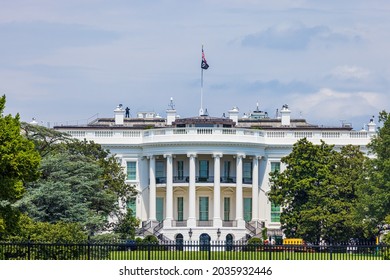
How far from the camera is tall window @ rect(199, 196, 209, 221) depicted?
126938 mm

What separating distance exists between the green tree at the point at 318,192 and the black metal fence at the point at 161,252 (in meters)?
33.0

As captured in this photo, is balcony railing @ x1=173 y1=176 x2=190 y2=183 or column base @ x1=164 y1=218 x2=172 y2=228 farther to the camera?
balcony railing @ x1=173 y1=176 x2=190 y2=183

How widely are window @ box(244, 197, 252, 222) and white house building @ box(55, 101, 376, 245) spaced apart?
0.13ft

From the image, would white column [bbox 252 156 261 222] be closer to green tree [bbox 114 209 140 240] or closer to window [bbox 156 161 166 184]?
window [bbox 156 161 166 184]

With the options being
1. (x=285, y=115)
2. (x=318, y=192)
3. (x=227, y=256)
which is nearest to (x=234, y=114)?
(x=285, y=115)

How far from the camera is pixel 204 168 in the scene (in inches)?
5032

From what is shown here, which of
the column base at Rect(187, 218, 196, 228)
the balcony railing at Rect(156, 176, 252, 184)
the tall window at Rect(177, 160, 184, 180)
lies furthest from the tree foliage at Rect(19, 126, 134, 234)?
the tall window at Rect(177, 160, 184, 180)

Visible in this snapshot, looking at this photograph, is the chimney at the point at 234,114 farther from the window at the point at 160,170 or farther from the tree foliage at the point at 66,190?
the tree foliage at the point at 66,190

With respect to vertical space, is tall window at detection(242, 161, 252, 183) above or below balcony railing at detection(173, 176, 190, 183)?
above

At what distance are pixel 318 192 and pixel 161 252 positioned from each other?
40.9 m

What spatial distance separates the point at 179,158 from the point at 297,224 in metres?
21.4

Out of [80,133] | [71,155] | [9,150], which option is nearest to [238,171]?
[80,133]

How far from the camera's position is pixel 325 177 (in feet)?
355
